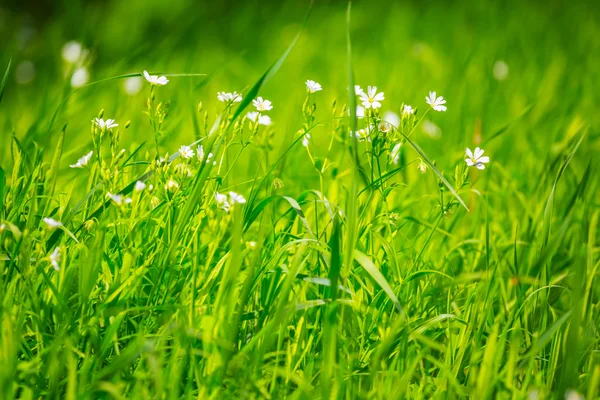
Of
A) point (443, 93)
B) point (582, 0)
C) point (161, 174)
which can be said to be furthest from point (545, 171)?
point (582, 0)

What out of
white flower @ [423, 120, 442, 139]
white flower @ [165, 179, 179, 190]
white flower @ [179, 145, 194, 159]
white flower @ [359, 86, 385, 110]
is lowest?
white flower @ [165, 179, 179, 190]

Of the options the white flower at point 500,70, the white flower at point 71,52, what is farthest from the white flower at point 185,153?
the white flower at point 500,70

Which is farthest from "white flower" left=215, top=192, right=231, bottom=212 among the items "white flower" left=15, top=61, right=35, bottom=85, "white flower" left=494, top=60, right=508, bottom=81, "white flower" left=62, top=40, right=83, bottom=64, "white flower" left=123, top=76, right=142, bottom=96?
"white flower" left=15, top=61, right=35, bottom=85

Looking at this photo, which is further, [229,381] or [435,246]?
[435,246]

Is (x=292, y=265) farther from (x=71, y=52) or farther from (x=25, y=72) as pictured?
(x=25, y=72)

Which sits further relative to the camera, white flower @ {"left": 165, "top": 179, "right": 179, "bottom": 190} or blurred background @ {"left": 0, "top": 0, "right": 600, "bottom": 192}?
blurred background @ {"left": 0, "top": 0, "right": 600, "bottom": 192}

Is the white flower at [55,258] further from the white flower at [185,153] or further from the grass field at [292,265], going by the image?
the white flower at [185,153]

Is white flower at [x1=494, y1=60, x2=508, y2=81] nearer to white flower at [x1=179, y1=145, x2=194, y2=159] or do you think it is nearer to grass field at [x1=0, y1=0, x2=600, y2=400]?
grass field at [x1=0, y1=0, x2=600, y2=400]

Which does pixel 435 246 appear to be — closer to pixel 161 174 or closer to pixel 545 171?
pixel 545 171
